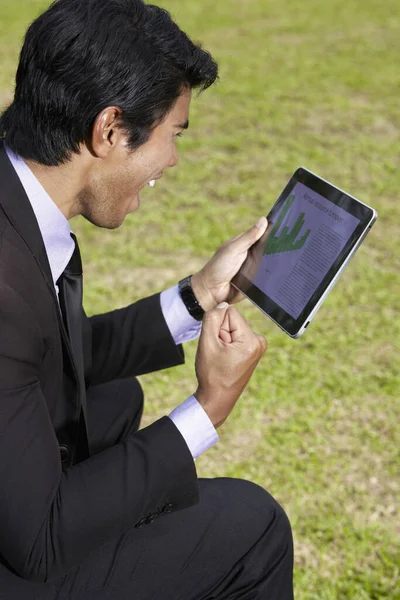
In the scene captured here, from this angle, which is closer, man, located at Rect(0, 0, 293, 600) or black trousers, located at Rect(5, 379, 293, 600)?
man, located at Rect(0, 0, 293, 600)

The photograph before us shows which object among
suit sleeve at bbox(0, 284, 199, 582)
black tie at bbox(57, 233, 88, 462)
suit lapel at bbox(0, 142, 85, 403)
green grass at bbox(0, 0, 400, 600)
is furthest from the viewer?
green grass at bbox(0, 0, 400, 600)

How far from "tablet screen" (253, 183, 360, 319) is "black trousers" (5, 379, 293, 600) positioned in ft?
1.93

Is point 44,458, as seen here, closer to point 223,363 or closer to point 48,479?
point 48,479

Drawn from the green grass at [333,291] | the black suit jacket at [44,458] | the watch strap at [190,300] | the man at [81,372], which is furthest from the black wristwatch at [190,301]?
the green grass at [333,291]

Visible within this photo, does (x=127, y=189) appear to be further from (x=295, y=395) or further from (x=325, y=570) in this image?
(x=295, y=395)

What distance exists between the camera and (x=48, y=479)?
1635mm

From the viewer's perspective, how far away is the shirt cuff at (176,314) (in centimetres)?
257

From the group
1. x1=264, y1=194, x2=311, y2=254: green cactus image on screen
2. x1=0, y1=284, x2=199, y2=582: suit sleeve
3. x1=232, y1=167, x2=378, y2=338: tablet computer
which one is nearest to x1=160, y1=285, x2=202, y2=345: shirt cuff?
x1=232, y1=167, x2=378, y2=338: tablet computer

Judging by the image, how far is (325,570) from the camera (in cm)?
287

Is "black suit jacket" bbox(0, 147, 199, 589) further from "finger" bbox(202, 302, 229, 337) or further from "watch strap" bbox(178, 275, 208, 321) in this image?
"watch strap" bbox(178, 275, 208, 321)

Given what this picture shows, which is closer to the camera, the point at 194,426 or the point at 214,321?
the point at 194,426

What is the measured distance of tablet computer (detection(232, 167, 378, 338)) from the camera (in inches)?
87.0

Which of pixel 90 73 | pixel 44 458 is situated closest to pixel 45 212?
pixel 90 73

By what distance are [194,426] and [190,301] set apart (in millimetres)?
762
